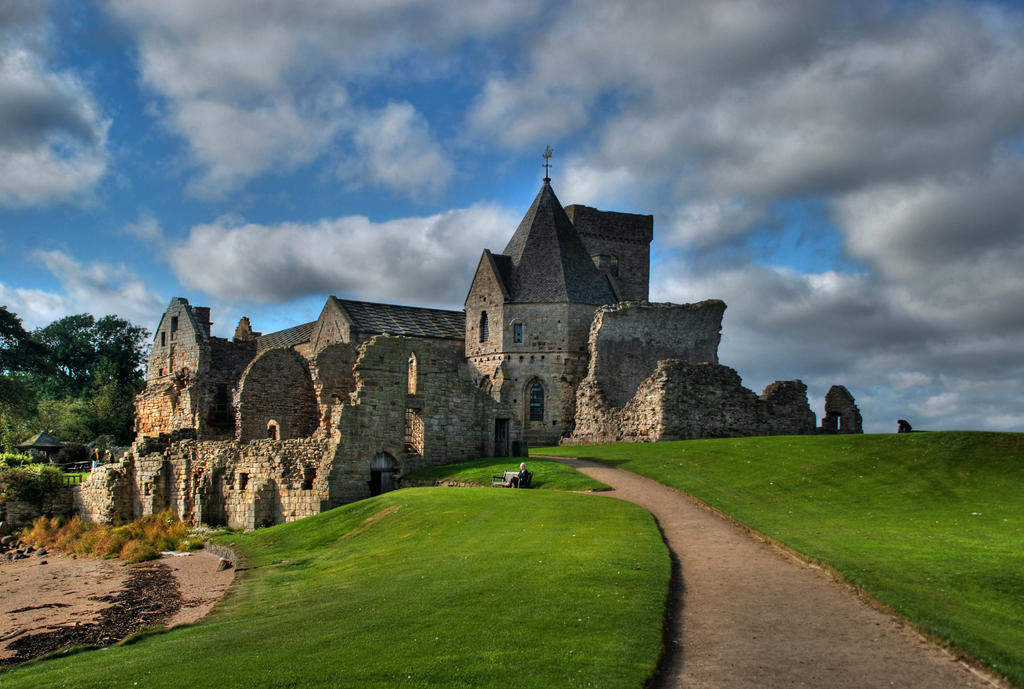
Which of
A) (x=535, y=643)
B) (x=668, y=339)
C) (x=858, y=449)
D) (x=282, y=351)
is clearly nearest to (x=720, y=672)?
(x=535, y=643)

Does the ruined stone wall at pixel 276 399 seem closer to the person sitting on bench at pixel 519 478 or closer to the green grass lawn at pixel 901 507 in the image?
the green grass lawn at pixel 901 507

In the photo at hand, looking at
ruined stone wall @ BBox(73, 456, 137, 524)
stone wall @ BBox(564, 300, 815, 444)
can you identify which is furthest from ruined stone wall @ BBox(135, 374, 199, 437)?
stone wall @ BBox(564, 300, 815, 444)

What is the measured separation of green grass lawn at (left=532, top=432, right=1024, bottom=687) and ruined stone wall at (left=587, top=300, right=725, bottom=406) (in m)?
11.2

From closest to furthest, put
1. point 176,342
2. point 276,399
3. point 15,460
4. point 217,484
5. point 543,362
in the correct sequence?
point 217,484 < point 276,399 < point 15,460 < point 543,362 < point 176,342

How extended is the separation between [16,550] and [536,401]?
1023 inches

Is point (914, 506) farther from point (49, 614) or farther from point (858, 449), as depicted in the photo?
point (49, 614)

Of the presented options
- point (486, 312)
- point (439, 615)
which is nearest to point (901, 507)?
point (439, 615)

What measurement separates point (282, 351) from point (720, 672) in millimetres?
27404

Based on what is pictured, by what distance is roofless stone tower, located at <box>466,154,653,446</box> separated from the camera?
46.6 m

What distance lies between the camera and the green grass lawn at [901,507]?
1237 cm

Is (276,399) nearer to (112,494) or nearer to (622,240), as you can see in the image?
(112,494)

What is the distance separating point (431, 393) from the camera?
3122cm

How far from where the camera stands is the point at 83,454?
165 ft

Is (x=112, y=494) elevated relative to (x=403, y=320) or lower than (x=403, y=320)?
lower
